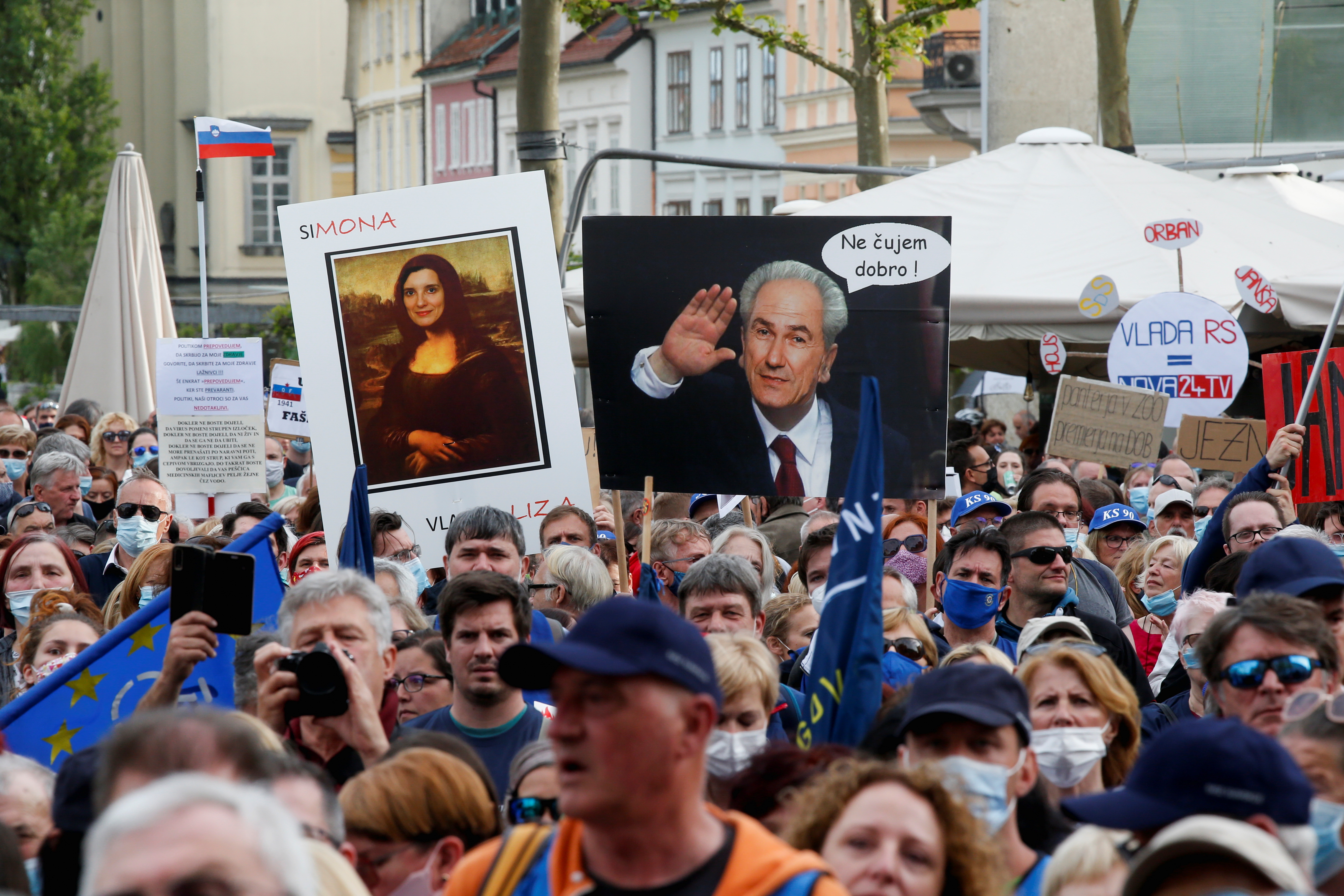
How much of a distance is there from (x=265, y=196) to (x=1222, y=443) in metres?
54.6

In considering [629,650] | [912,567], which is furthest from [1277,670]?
[912,567]

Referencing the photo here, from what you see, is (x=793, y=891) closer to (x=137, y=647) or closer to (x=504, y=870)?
(x=504, y=870)

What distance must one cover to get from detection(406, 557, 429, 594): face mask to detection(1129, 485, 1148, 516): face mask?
15.8 ft

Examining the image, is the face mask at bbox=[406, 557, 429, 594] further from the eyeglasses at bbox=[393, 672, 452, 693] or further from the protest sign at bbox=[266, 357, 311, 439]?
the protest sign at bbox=[266, 357, 311, 439]

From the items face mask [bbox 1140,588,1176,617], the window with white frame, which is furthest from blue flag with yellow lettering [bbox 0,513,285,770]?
the window with white frame

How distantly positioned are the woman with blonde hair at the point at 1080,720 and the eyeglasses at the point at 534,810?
1.28m

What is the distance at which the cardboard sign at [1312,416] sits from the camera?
811 cm

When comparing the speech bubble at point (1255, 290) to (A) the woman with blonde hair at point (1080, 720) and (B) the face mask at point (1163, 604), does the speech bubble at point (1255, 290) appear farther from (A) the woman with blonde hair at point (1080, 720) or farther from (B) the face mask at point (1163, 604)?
(A) the woman with blonde hair at point (1080, 720)

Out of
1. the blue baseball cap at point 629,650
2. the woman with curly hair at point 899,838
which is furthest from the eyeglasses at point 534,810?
the blue baseball cap at point 629,650

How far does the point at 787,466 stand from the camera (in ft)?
24.1

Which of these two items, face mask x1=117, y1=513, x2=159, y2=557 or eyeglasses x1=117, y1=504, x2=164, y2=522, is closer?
face mask x1=117, y1=513, x2=159, y2=557

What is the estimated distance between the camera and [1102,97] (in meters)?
17.8

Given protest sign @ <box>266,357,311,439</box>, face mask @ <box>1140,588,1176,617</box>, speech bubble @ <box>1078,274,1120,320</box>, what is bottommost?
face mask @ <box>1140,588,1176,617</box>

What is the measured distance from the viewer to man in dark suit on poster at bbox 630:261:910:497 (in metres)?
7.28
